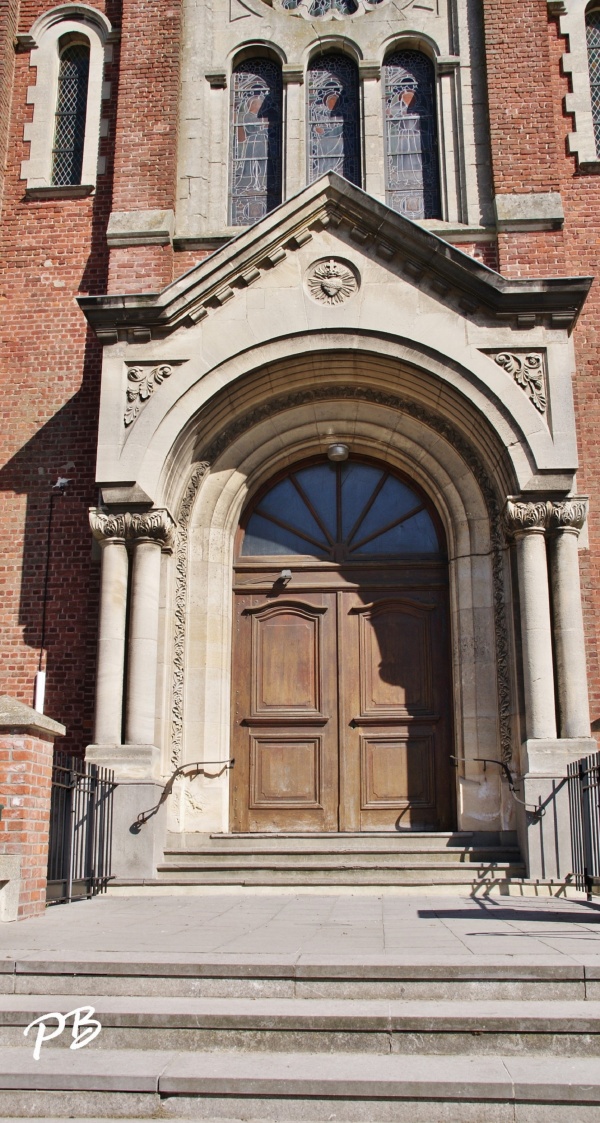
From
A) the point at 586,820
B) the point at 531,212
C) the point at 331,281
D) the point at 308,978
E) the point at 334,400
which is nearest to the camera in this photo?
the point at 308,978

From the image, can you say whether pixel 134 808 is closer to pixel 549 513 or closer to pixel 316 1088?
pixel 549 513

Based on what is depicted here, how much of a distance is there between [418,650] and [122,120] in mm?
6715

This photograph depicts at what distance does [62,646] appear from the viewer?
35.8 feet

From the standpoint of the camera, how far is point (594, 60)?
41.2 ft

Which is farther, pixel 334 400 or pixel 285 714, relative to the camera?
pixel 334 400

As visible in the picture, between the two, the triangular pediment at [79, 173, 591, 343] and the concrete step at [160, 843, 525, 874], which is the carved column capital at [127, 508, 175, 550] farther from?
the concrete step at [160, 843, 525, 874]

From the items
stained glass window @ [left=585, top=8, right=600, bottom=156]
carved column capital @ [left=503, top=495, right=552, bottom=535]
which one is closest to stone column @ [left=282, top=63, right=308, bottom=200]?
stained glass window @ [left=585, top=8, right=600, bottom=156]

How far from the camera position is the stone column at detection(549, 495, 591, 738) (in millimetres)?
9234

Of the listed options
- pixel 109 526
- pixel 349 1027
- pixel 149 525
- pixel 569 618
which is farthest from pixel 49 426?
pixel 349 1027

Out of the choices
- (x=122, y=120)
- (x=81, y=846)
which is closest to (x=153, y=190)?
(x=122, y=120)

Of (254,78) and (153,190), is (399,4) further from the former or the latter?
(153,190)

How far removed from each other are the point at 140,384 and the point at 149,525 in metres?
1.41

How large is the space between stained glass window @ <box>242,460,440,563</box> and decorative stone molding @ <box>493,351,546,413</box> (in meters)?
1.88

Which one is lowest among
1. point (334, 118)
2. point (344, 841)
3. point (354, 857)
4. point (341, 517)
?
point (354, 857)
